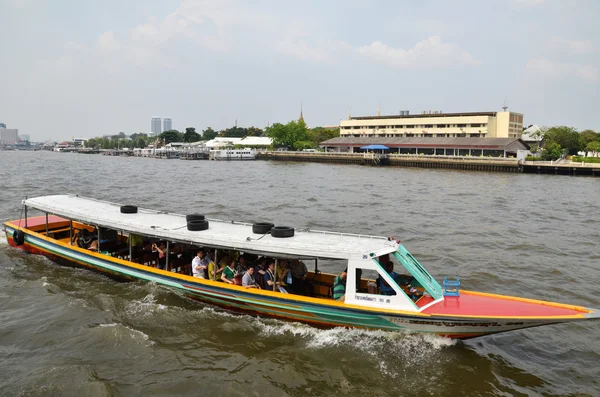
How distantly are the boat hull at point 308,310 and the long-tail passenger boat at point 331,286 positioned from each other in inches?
0.7

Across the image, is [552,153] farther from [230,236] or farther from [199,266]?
[199,266]

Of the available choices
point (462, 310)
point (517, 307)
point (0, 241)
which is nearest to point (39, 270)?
point (0, 241)

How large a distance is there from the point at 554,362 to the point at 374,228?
11897 millimetres

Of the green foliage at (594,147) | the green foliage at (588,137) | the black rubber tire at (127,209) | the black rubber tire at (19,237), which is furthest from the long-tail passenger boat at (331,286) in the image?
the green foliage at (588,137)

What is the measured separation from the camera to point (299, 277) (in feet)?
33.8

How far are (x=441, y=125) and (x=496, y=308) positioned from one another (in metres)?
83.9

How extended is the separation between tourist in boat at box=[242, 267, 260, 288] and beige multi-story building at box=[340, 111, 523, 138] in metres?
79.7

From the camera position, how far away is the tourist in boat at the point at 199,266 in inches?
420

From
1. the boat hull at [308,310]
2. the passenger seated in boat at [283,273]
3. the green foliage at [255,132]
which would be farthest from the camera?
the green foliage at [255,132]

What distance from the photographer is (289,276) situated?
9922 mm

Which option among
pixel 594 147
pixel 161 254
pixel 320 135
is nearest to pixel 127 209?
pixel 161 254

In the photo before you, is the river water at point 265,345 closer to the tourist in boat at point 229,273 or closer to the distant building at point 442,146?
the tourist in boat at point 229,273

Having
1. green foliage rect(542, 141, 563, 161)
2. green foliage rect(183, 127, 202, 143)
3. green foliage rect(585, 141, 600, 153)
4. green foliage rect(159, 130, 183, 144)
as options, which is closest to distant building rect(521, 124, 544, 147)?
green foliage rect(585, 141, 600, 153)

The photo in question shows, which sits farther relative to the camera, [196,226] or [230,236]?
[196,226]
